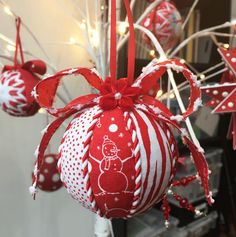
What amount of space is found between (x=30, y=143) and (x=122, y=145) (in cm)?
71

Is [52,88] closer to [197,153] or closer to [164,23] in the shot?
[197,153]

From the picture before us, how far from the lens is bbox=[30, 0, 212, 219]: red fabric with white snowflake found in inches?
13.4

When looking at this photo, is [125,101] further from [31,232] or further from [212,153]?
[212,153]

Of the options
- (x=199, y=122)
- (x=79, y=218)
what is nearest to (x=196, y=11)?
(x=199, y=122)

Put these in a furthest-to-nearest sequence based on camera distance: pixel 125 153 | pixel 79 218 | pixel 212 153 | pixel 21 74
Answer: pixel 212 153, pixel 79 218, pixel 21 74, pixel 125 153

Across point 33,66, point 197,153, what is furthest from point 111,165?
point 33,66

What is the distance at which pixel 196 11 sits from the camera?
4.96ft

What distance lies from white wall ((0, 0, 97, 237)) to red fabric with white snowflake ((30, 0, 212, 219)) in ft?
1.81

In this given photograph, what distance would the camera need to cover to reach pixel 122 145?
13.3 inches

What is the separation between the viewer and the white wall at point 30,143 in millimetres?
→ 926

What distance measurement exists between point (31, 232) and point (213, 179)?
0.93 metres

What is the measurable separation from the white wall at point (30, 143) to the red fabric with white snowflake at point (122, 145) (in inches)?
21.7

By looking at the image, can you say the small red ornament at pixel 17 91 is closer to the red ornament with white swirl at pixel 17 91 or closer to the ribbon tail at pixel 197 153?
the red ornament with white swirl at pixel 17 91

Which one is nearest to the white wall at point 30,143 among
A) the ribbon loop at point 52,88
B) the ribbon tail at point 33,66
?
the ribbon tail at point 33,66
